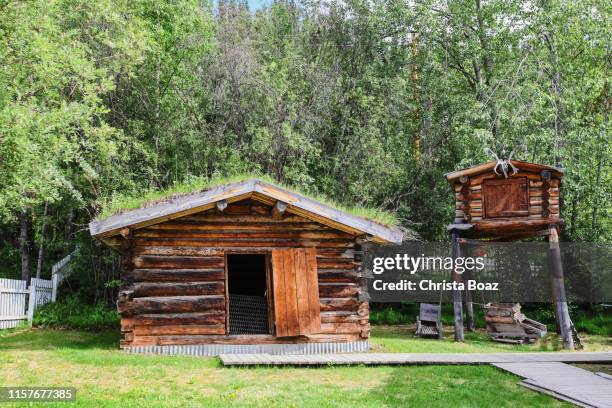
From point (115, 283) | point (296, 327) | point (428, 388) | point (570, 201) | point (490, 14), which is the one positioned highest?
point (490, 14)

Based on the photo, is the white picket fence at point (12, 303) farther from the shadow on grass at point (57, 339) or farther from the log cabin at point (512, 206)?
the log cabin at point (512, 206)

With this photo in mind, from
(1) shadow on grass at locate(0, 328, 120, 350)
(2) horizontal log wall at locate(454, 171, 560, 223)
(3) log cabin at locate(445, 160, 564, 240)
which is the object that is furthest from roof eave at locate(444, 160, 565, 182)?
(1) shadow on grass at locate(0, 328, 120, 350)

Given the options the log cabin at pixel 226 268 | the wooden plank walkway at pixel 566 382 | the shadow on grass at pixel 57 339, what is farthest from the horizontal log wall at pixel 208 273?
the wooden plank walkway at pixel 566 382

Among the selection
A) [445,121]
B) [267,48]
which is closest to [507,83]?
[445,121]

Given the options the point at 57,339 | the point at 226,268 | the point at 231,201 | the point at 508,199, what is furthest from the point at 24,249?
the point at 508,199

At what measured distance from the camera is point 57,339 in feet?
55.1

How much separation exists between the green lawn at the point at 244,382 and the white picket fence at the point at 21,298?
547 centimetres

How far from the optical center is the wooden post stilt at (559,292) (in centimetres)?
1823

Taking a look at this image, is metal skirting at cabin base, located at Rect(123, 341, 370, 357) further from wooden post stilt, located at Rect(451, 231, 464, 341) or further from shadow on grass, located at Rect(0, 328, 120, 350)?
wooden post stilt, located at Rect(451, 231, 464, 341)

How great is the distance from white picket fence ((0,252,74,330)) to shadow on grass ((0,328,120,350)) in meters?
0.55

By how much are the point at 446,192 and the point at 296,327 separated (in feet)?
45.3

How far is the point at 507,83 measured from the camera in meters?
25.5

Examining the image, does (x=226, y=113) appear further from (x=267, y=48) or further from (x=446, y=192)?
(x=446, y=192)

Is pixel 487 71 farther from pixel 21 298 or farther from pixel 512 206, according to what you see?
pixel 21 298
